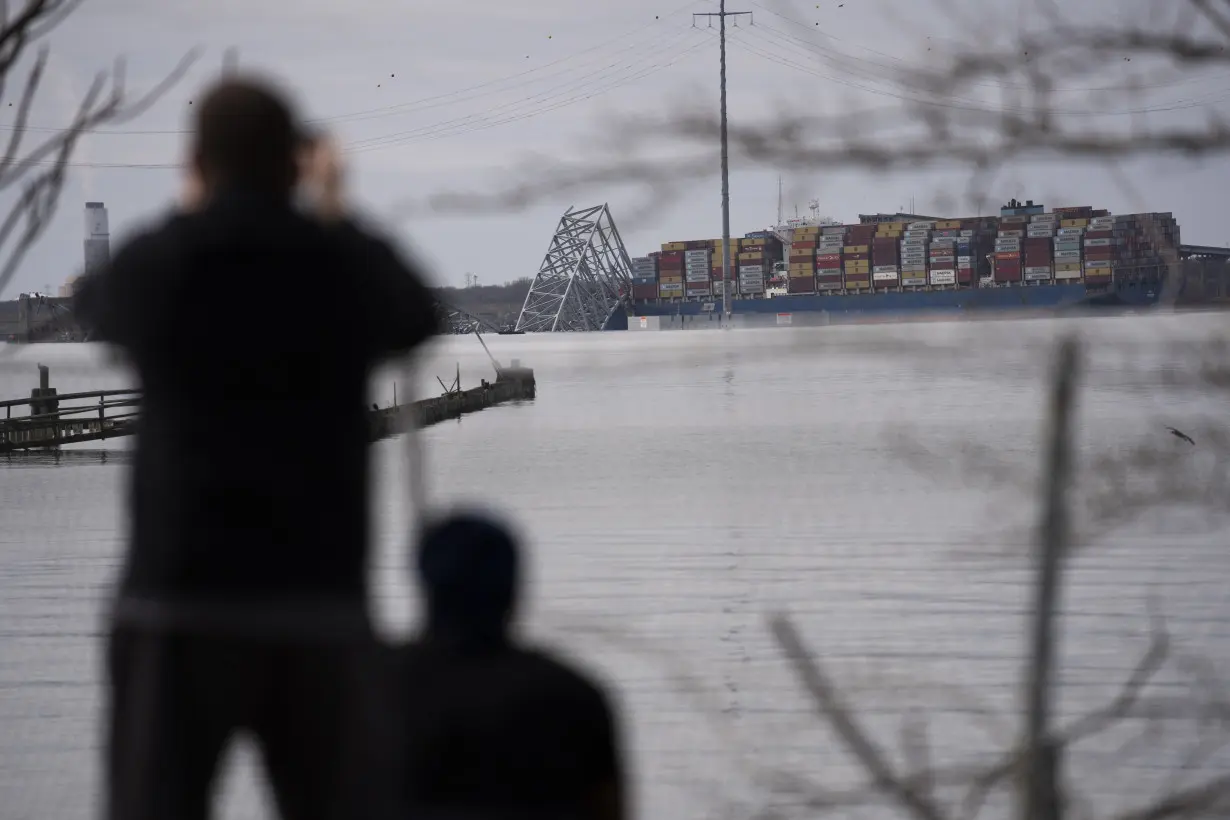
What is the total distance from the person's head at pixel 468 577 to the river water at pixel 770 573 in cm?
5

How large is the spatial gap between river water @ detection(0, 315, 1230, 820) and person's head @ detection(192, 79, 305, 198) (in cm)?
19

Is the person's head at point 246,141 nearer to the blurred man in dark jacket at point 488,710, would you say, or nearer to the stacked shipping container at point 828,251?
the blurred man in dark jacket at point 488,710

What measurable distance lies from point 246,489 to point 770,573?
1160 centimetres

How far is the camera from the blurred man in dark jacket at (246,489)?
1.10 m

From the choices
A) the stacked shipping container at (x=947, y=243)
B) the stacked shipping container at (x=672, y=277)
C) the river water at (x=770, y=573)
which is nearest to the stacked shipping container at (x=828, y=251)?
the stacked shipping container at (x=947, y=243)

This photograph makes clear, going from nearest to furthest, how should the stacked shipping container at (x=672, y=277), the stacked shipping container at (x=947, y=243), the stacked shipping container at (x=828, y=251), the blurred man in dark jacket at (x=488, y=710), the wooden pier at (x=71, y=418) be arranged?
the blurred man in dark jacket at (x=488, y=710), the stacked shipping container at (x=947, y=243), the stacked shipping container at (x=828, y=251), the wooden pier at (x=71, y=418), the stacked shipping container at (x=672, y=277)

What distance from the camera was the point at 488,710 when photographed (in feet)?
3.52

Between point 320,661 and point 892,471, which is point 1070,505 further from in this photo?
point 892,471

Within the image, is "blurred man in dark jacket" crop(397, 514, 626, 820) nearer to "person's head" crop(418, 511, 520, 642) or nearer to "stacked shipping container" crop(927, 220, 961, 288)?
"person's head" crop(418, 511, 520, 642)

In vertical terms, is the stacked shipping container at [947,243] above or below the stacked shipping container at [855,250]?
below

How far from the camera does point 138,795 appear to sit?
3.65 ft

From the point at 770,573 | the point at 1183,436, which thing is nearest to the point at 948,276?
the point at 1183,436

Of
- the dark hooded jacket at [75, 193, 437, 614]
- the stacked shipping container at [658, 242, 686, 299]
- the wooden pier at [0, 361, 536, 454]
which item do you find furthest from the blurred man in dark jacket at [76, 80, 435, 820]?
the stacked shipping container at [658, 242, 686, 299]

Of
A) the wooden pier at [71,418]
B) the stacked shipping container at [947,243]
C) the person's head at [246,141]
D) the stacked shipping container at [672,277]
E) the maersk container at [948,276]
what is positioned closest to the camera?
the person's head at [246,141]
